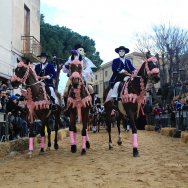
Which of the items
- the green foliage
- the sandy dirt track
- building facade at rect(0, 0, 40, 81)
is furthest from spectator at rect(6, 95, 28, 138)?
the green foliage

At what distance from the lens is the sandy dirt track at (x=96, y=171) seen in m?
7.14

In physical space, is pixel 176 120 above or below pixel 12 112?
below

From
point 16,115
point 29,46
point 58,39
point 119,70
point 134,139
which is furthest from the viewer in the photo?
point 58,39

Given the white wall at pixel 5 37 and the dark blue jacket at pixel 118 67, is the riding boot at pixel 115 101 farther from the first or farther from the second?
the white wall at pixel 5 37

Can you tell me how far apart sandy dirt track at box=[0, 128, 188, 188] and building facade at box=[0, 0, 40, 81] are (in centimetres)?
1171

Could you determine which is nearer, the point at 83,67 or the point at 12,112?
the point at 83,67

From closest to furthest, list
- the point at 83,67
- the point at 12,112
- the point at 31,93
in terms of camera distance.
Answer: the point at 31,93 < the point at 83,67 < the point at 12,112

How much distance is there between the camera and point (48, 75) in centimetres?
1305

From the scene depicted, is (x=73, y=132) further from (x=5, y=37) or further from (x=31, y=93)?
(x=5, y=37)

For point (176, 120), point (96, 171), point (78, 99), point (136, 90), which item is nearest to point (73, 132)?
point (78, 99)

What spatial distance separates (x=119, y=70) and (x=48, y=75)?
2323 millimetres

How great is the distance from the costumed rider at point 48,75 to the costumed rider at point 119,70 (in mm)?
1920

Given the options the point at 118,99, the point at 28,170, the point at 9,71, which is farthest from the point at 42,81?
the point at 9,71

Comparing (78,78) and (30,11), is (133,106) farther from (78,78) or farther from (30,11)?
(30,11)
